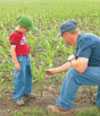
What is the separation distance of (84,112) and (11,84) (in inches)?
63.5

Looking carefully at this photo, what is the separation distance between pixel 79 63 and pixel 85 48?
0.19m

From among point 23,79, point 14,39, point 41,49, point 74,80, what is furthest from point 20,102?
point 41,49

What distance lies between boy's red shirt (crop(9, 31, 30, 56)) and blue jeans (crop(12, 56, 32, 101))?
0.22 ft

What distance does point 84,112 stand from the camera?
237 inches

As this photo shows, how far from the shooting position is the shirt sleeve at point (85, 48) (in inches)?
219

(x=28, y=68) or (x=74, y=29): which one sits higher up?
(x=74, y=29)

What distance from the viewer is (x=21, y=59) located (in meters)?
6.35

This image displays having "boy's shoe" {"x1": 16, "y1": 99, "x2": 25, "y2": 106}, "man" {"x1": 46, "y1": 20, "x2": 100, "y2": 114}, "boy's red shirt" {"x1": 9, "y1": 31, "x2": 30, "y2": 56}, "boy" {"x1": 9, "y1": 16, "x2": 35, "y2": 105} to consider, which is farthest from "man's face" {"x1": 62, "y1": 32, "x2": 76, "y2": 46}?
"boy's shoe" {"x1": 16, "y1": 99, "x2": 25, "y2": 106}

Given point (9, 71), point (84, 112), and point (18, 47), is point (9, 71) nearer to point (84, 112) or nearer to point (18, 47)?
point (18, 47)

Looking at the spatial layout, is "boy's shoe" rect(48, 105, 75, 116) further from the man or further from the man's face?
the man's face

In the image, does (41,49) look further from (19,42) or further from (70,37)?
(70,37)

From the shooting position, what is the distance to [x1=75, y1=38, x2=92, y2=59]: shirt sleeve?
5.57m

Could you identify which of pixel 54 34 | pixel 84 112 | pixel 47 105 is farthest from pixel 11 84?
pixel 54 34

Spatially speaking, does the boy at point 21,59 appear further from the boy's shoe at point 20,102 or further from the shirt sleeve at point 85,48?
the shirt sleeve at point 85,48
